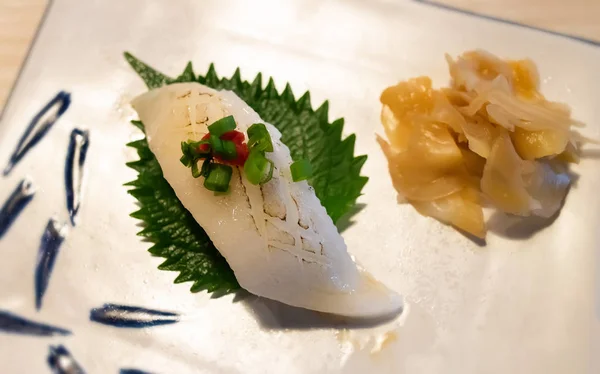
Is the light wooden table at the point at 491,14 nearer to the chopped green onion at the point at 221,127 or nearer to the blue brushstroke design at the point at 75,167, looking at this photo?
the blue brushstroke design at the point at 75,167

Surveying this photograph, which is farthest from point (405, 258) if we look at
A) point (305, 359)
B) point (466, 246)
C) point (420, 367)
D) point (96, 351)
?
point (96, 351)

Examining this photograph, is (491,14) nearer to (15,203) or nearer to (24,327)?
(15,203)

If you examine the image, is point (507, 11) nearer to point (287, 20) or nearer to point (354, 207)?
point (287, 20)

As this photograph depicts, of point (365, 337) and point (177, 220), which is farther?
point (177, 220)

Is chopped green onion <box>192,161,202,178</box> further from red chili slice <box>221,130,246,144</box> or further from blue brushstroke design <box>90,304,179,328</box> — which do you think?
blue brushstroke design <box>90,304,179,328</box>

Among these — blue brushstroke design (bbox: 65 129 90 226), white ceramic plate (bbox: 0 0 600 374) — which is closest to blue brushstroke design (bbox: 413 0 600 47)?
white ceramic plate (bbox: 0 0 600 374)

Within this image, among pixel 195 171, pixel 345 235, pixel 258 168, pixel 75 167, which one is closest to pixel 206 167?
pixel 195 171

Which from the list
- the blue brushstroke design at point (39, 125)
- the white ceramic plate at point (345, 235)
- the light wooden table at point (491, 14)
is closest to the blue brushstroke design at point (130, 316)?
the white ceramic plate at point (345, 235)
